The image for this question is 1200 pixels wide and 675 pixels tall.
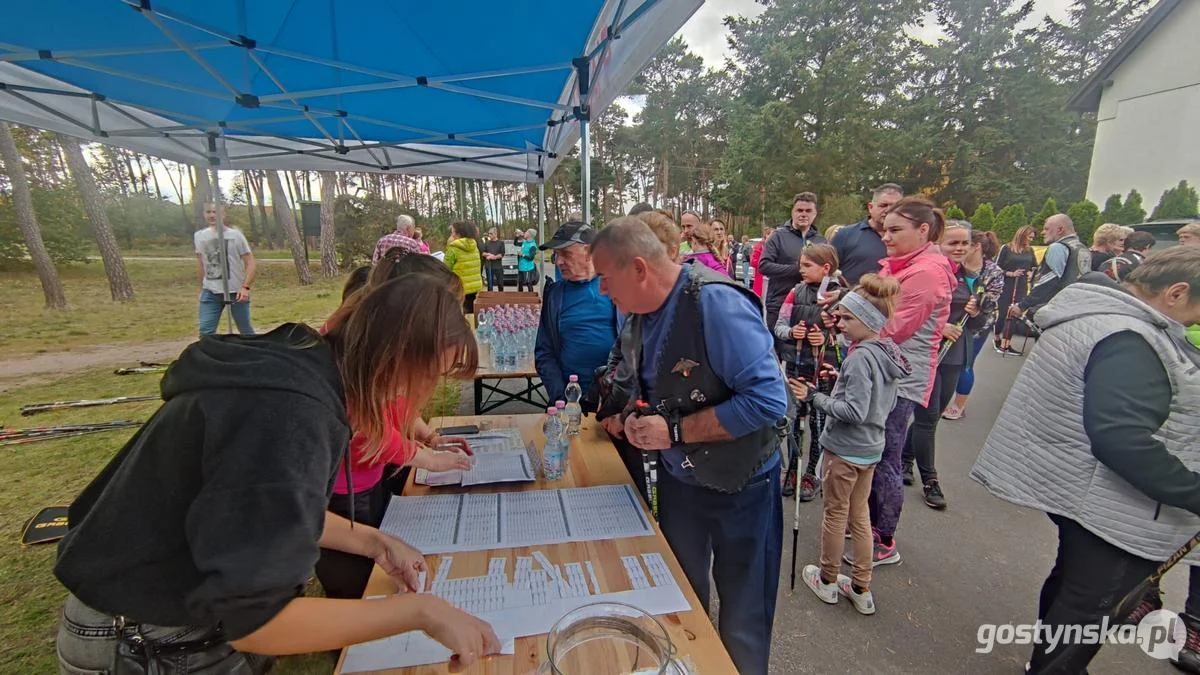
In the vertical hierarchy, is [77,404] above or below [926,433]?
below

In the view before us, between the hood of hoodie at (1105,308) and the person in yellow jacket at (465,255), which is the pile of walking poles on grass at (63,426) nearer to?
the person in yellow jacket at (465,255)

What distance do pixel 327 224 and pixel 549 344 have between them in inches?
658

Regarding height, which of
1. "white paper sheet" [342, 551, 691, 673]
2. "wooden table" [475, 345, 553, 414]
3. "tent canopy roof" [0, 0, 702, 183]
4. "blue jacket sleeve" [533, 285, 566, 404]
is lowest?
"wooden table" [475, 345, 553, 414]

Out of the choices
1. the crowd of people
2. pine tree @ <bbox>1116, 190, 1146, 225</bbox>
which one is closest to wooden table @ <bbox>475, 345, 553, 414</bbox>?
the crowd of people

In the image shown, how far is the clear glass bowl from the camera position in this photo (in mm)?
874

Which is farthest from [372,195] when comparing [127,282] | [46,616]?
[46,616]

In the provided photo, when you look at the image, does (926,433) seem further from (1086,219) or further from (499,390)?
(1086,219)

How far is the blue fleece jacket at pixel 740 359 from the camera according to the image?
1435mm

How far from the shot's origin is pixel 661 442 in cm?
152

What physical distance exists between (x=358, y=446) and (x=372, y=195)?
21.0 metres

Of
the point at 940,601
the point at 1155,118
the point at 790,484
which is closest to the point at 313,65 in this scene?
the point at 790,484

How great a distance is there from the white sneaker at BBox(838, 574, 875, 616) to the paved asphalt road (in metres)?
0.03

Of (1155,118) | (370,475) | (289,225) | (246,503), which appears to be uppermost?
(1155,118)

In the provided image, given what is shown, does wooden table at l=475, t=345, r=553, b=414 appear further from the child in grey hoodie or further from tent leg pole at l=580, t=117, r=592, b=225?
the child in grey hoodie
